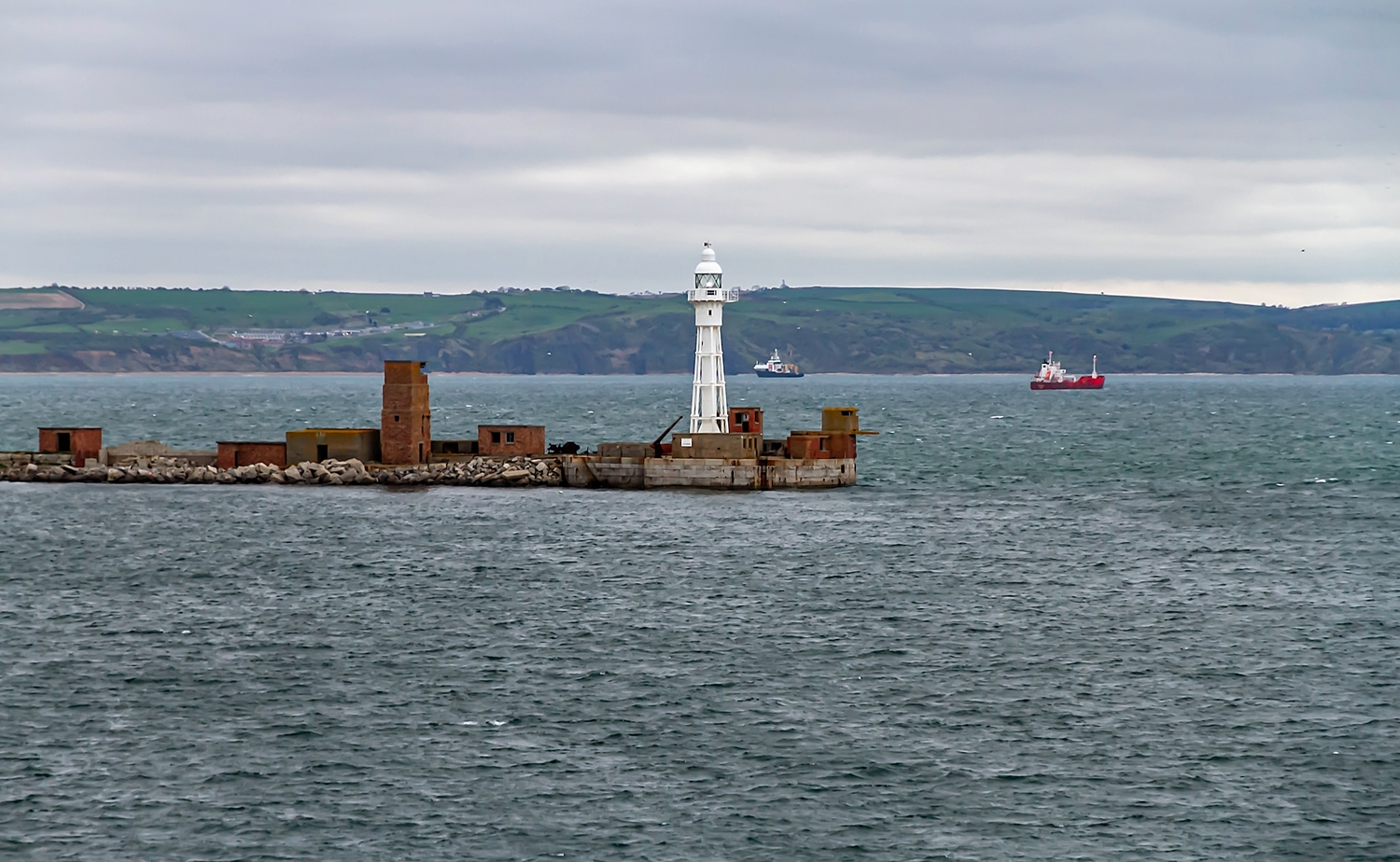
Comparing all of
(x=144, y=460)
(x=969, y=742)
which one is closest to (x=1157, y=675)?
(x=969, y=742)

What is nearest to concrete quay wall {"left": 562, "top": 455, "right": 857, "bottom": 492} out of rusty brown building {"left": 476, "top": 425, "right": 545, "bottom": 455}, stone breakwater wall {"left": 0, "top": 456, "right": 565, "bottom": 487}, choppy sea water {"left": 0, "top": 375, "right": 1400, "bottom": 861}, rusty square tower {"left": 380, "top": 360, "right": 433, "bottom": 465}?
stone breakwater wall {"left": 0, "top": 456, "right": 565, "bottom": 487}

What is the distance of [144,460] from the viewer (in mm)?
87625

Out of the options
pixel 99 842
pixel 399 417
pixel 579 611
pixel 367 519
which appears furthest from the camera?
pixel 399 417

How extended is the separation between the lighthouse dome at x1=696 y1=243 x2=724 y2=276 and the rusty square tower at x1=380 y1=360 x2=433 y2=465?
48.7 feet

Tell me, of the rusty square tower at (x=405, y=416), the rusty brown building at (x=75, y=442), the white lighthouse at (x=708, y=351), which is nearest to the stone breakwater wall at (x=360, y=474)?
the rusty square tower at (x=405, y=416)

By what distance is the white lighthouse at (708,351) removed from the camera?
3169 inches

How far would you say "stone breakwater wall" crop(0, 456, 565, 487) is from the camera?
83.9 m

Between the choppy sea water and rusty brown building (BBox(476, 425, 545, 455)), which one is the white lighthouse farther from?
rusty brown building (BBox(476, 425, 545, 455))

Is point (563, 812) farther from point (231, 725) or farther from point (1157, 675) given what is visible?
point (1157, 675)

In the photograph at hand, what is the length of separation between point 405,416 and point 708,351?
15.8 meters

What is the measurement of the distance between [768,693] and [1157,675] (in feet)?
33.5

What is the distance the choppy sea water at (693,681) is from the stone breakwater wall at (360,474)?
6.12 metres

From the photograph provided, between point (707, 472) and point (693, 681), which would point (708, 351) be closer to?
point (707, 472)

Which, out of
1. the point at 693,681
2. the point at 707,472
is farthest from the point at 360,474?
the point at 693,681
